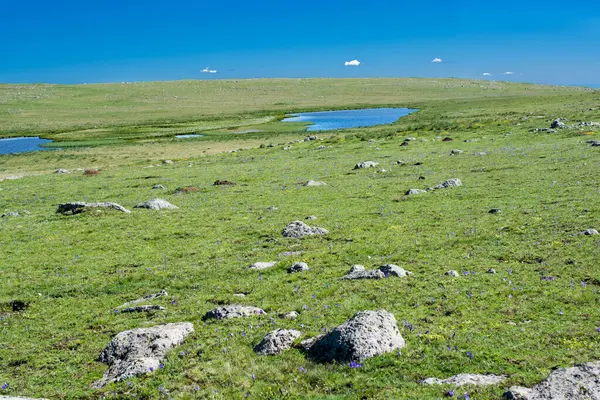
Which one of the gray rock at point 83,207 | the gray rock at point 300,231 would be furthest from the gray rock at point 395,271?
the gray rock at point 83,207

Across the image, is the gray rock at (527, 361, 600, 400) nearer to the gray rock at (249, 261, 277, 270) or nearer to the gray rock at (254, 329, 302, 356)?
the gray rock at (254, 329, 302, 356)

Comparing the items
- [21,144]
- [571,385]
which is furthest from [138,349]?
[21,144]

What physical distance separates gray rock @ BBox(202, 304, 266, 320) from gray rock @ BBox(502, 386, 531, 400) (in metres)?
7.40

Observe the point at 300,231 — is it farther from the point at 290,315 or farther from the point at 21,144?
the point at 21,144

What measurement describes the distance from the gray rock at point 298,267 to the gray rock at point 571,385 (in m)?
10.2

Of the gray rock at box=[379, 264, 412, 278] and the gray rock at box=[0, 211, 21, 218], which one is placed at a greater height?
the gray rock at box=[379, 264, 412, 278]

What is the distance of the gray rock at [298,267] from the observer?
58.8 feet

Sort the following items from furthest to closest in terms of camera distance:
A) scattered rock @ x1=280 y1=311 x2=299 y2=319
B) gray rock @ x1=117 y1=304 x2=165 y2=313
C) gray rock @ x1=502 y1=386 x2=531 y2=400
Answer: gray rock @ x1=117 y1=304 x2=165 y2=313
scattered rock @ x1=280 y1=311 x2=299 y2=319
gray rock @ x1=502 y1=386 x2=531 y2=400

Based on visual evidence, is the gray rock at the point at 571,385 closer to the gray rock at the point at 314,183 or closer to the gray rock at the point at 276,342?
the gray rock at the point at 276,342

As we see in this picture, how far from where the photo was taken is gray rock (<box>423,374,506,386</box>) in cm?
927

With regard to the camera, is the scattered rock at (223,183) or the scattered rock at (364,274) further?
the scattered rock at (223,183)

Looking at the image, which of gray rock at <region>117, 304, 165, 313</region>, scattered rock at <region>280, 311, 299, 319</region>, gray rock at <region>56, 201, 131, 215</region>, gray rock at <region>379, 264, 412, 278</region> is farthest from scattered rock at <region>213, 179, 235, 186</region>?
scattered rock at <region>280, 311, 299, 319</region>

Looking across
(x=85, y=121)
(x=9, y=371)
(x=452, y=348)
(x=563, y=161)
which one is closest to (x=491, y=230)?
(x=452, y=348)

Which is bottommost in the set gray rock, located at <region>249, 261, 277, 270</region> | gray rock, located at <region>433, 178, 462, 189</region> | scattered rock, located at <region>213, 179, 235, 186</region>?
gray rock, located at <region>249, 261, 277, 270</region>
